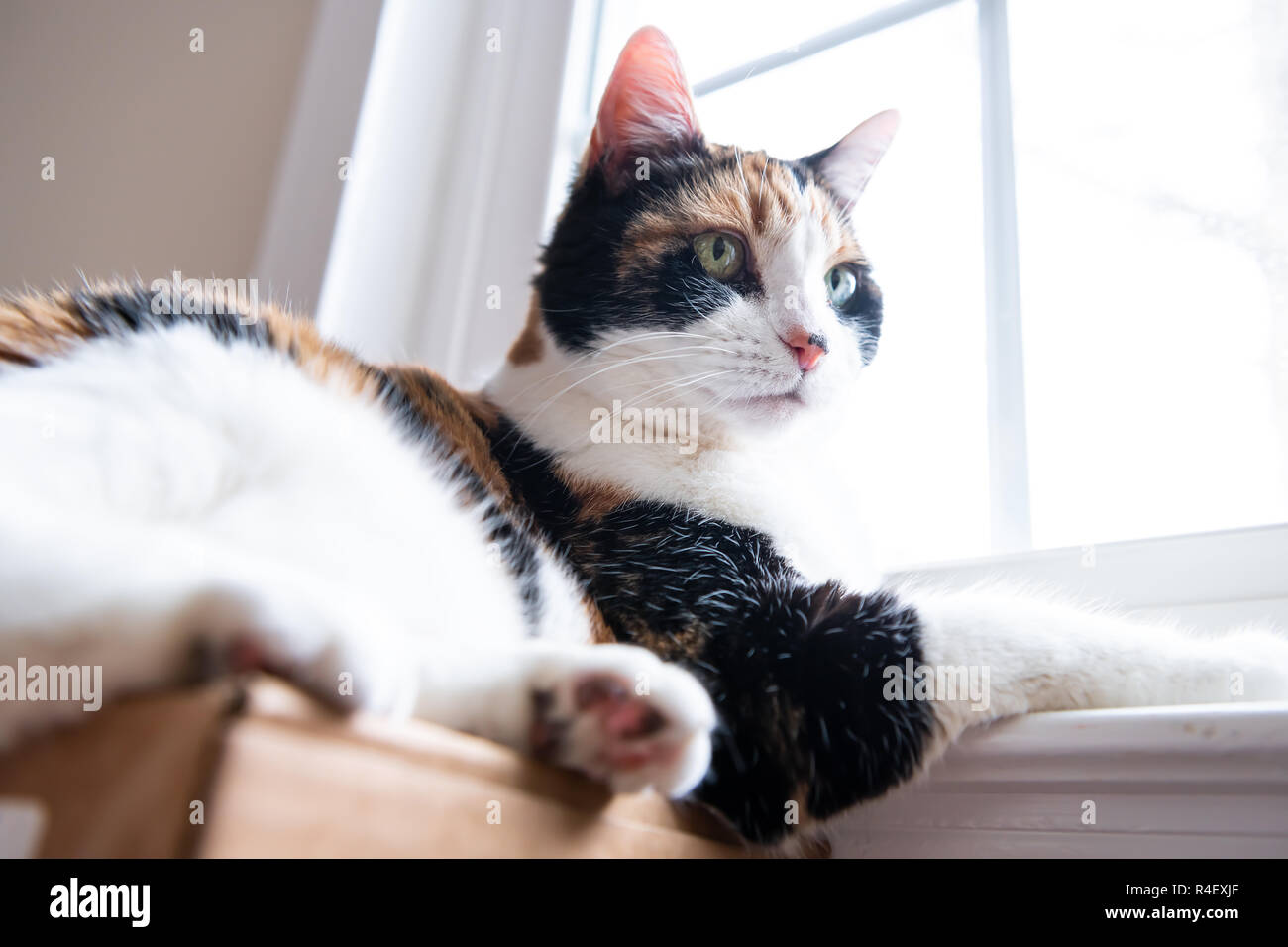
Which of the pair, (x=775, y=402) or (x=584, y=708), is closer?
(x=584, y=708)

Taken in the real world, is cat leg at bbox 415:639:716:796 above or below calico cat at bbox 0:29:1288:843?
below

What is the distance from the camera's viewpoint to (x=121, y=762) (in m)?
0.40

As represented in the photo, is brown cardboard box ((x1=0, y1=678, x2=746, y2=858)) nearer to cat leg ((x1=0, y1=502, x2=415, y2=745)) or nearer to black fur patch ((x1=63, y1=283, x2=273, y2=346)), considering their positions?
cat leg ((x1=0, y1=502, x2=415, y2=745))

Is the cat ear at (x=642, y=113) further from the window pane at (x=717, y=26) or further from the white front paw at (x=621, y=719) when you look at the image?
the white front paw at (x=621, y=719)

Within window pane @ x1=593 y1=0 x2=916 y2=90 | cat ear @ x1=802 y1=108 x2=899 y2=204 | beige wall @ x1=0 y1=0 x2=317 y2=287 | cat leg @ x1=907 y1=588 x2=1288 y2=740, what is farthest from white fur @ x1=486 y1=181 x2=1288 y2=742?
beige wall @ x1=0 y1=0 x2=317 y2=287

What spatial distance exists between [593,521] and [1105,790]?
1.81 ft

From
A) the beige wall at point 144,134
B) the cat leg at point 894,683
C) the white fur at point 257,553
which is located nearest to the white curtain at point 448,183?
the beige wall at point 144,134

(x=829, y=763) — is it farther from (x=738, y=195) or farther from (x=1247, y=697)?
(x=738, y=195)

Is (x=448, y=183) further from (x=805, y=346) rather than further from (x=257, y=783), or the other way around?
(x=257, y=783)

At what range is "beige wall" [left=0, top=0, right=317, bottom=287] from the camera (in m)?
1.84

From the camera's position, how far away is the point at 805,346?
1002 millimetres

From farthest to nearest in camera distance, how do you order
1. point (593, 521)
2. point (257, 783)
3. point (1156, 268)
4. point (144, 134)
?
point (144, 134) < point (1156, 268) < point (593, 521) < point (257, 783)

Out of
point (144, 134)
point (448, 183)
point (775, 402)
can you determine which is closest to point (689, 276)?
point (775, 402)

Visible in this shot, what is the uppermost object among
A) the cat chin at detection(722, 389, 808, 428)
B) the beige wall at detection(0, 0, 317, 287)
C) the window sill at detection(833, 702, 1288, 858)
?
the beige wall at detection(0, 0, 317, 287)
